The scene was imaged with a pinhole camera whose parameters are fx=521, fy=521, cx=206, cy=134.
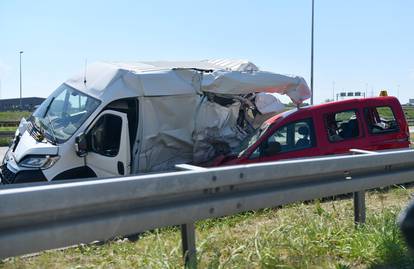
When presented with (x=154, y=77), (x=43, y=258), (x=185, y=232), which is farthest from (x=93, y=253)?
(x=154, y=77)

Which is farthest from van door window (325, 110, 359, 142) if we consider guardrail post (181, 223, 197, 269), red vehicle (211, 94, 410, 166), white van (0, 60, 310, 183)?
guardrail post (181, 223, 197, 269)

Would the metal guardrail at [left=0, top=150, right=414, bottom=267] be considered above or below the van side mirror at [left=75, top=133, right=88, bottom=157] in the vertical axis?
above

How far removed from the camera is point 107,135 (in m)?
8.94

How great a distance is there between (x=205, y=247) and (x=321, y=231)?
3.39 ft

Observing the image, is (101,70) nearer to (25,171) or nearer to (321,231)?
(25,171)

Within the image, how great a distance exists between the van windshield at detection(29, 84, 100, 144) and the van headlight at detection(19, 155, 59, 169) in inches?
14.1

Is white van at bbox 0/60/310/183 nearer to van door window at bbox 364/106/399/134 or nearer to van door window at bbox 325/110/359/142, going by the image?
van door window at bbox 325/110/359/142

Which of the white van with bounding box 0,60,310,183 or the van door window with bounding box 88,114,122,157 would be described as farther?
the van door window with bounding box 88,114,122,157

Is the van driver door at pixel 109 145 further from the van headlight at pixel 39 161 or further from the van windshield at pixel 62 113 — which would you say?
the van headlight at pixel 39 161

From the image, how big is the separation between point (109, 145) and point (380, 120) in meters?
5.09

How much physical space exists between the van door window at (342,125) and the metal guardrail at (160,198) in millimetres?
4648

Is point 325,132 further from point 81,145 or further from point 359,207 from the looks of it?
point 359,207

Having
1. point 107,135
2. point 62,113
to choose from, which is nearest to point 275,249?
point 107,135

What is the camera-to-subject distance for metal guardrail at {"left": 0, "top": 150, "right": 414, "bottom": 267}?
2754mm
